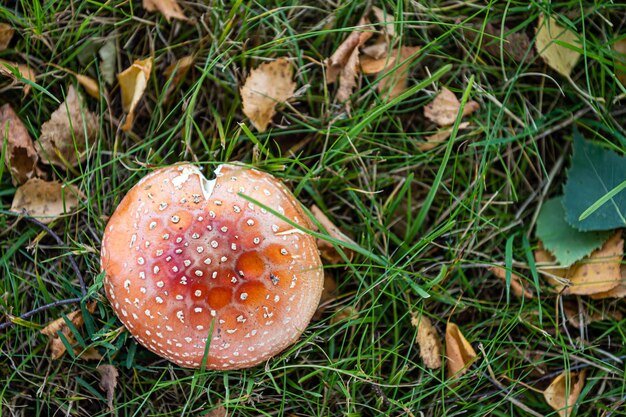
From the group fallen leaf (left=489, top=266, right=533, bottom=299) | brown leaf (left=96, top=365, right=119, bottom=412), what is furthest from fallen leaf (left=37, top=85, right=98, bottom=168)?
fallen leaf (left=489, top=266, right=533, bottom=299)

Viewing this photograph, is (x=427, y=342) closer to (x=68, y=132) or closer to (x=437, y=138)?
(x=437, y=138)

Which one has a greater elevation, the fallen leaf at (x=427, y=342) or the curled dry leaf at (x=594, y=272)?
the curled dry leaf at (x=594, y=272)

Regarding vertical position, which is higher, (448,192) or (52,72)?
(52,72)

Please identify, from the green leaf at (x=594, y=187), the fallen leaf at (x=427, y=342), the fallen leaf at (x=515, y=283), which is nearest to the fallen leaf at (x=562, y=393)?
the fallen leaf at (x=515, y=283)

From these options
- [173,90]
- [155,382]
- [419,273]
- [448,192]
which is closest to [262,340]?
[155,382]

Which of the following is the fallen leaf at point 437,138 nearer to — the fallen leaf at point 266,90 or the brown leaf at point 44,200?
the fallen leaf at point 266,90

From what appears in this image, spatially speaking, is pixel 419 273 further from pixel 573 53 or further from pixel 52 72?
pixel 52 72

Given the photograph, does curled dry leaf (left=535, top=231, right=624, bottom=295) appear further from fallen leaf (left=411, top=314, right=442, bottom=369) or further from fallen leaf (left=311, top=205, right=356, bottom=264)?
fallen leaf (left=311, top=205, right=356, bottom=264)
